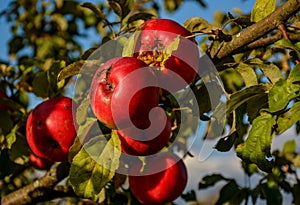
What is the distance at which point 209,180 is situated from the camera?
2227 millimetres

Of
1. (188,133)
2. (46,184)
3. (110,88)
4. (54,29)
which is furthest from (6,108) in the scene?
(54,29)

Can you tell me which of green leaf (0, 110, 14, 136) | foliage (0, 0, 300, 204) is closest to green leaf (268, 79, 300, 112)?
foliage (0, 0, 300, 204)

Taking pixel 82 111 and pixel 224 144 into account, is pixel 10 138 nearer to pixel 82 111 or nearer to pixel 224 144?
pixel 82 111

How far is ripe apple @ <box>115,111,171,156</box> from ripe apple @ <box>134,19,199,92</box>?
0.09m

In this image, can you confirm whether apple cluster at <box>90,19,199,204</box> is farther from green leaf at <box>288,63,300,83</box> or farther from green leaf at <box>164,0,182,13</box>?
green leaf at <box>164,0,182,13</box>

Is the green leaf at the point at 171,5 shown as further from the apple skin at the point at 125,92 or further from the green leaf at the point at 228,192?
the apple skin at the point at 125,92

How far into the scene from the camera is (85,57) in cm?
129

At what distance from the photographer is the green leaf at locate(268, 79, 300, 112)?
0.92m

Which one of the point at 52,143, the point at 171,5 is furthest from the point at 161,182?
the point at 171,5

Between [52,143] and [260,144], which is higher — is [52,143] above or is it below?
below

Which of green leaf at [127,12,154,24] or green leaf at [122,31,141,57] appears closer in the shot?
green leaf at [122,31,141,57]

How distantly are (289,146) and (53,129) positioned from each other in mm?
1558

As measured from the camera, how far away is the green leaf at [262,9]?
1.14 meters

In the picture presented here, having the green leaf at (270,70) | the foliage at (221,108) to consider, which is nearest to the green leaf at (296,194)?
the foliage at (221,108)
